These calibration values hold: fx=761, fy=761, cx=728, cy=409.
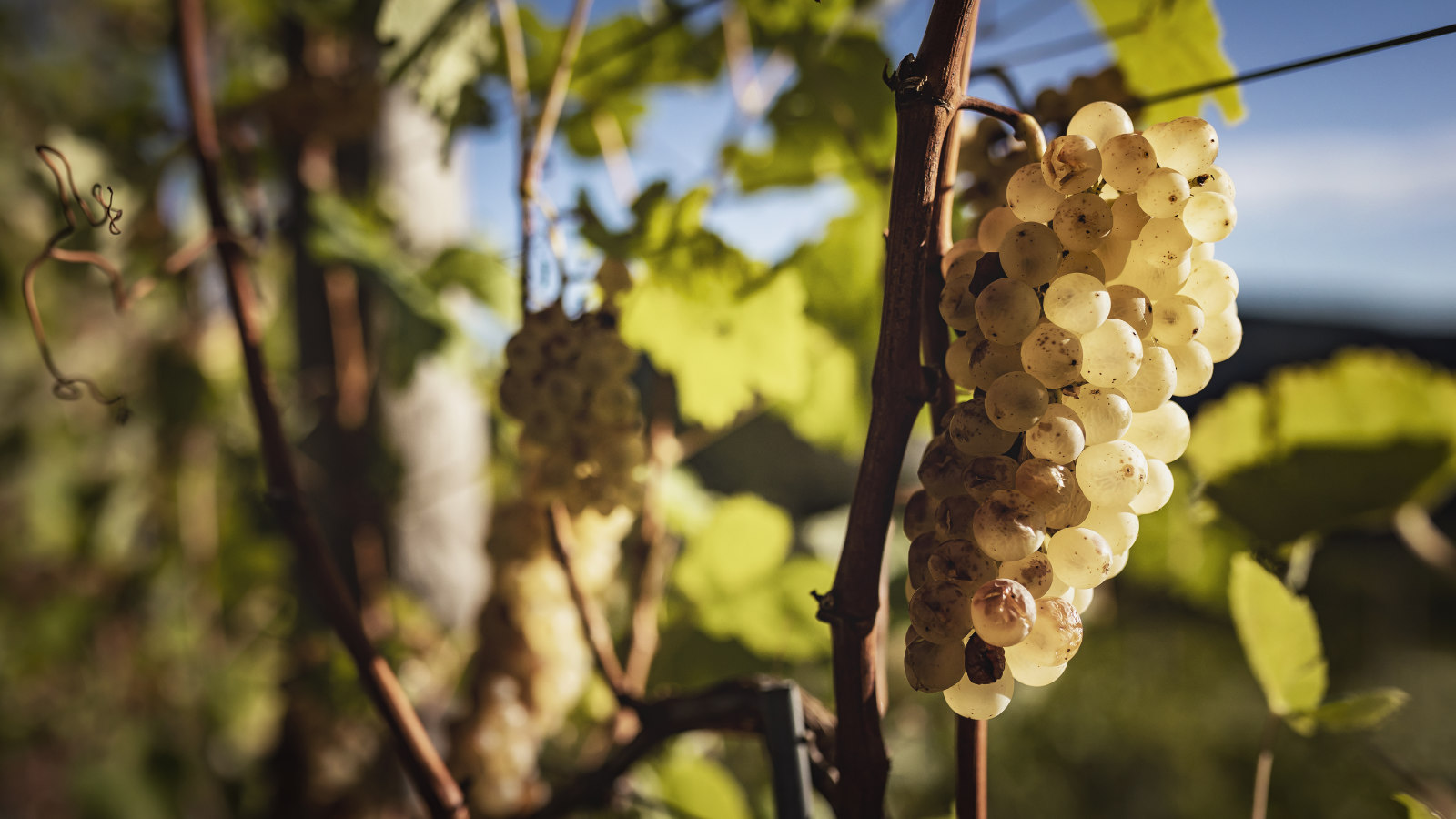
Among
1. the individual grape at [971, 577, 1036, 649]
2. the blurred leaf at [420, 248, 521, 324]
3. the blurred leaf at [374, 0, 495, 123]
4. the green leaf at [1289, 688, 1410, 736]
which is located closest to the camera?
the individual grape at [971, 577, 1036, 649]

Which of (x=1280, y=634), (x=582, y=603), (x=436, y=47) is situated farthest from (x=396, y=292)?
(x=1280, y=634)

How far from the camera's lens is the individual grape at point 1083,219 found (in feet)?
0.75

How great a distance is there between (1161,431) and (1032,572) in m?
0.08

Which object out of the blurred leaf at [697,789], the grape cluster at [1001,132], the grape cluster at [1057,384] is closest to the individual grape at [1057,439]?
the grape cluster at [1057,384]

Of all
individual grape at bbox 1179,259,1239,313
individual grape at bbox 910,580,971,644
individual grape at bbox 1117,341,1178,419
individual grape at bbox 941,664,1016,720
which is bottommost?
individual grape at bbox 941,664,1016,720

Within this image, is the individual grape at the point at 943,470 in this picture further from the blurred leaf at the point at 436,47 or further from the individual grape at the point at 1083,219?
the blurred leaf at the point at 436,47

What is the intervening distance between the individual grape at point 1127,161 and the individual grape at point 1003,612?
0.42 feet

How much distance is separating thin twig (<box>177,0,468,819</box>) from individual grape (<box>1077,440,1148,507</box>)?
327 millimetres

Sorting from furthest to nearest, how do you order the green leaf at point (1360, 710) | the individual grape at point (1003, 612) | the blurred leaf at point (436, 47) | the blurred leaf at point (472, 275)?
the blurred leaf at point (472, 275), the blurred leaf at point (436, 47), the green leaf at point (1360, 710), the individual grape at point (1003, 612)

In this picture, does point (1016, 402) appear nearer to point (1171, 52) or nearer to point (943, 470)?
point (943, 470)

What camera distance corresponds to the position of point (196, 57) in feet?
1.56

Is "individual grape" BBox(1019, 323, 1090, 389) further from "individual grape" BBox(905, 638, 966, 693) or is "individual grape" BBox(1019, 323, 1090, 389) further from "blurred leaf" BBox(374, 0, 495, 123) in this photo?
"blurred leaf" BBox(374, 0, 495, 123)

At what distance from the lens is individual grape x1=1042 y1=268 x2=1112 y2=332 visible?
222 millimetres

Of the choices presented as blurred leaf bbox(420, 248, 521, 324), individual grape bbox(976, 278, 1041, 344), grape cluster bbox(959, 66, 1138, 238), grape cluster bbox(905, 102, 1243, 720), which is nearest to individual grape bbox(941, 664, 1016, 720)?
grape cluster bbox(905, 102, 1243, 720)
